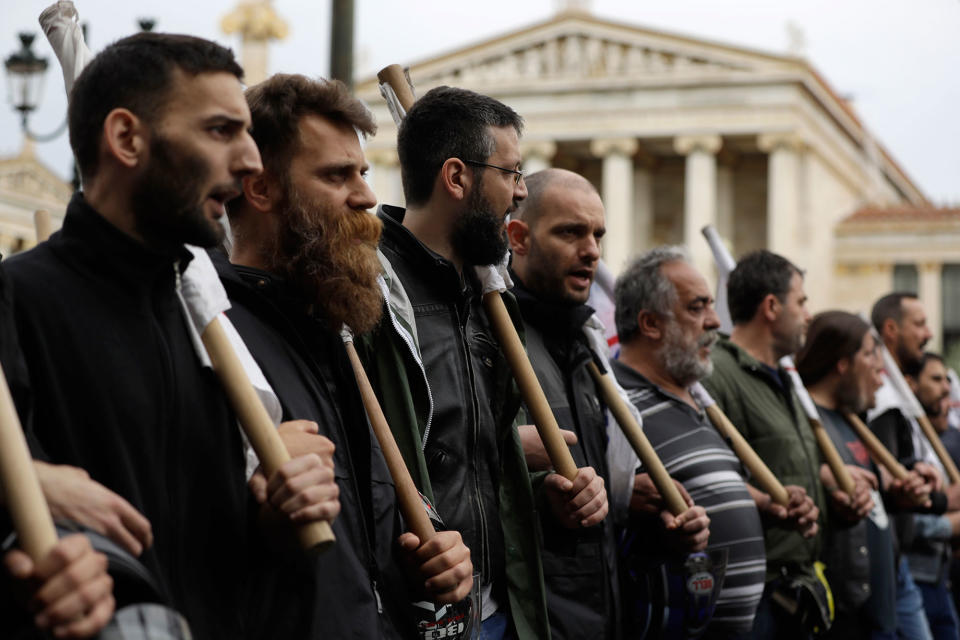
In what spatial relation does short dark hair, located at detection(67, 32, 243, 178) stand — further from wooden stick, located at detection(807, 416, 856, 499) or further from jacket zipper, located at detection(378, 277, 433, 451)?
wooden stick, located at detection(807, 416, 856, 499)

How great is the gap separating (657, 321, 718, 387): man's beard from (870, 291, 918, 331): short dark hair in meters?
3.74

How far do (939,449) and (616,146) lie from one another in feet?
127

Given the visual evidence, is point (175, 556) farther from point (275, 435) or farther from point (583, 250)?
point (583, 250)

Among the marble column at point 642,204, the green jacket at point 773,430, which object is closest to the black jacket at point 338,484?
the green jacket at point 773,430

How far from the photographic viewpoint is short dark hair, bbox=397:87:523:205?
3.44 metres

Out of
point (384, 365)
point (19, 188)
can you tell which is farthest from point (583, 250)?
point (19, 188)

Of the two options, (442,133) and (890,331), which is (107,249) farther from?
(890,331)

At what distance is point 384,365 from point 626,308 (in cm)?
207

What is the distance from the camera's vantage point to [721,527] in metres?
4.41

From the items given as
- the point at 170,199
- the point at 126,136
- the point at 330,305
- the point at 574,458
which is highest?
the point at 126,136

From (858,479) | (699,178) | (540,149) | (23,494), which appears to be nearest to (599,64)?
(540,149)

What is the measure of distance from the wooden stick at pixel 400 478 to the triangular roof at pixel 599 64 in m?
43.2

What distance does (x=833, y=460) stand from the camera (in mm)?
5473

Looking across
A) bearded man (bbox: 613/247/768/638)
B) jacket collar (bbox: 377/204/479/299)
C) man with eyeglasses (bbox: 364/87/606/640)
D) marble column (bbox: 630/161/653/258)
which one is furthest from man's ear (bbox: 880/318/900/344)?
marble column (bbox: 630/161/653/258)
